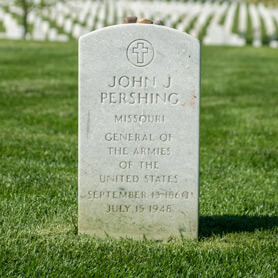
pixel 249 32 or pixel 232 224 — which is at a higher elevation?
pixel 232 224

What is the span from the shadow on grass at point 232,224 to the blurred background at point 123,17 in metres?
23.7

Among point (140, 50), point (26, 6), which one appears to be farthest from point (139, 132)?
point (26, 6)

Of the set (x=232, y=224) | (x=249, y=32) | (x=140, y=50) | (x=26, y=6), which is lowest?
(x=249, y=32)

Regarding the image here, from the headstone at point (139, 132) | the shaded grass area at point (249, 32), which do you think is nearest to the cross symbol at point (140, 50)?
the headstone at point (139, 132)

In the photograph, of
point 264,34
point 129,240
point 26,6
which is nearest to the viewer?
point 129,240

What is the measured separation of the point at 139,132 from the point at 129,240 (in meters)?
0.77

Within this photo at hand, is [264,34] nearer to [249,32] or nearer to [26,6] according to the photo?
[249,32]

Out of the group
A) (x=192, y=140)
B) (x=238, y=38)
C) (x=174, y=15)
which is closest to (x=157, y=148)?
(x=192, y=140)

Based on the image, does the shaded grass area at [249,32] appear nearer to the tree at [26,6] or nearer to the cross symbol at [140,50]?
the tree at [26,6]

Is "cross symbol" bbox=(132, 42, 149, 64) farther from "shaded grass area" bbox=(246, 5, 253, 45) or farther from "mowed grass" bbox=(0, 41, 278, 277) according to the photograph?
"shaded grass area" bbox=(246, 5, 253, 45)

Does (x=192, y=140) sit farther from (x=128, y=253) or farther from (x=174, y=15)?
(x=174, y=15)

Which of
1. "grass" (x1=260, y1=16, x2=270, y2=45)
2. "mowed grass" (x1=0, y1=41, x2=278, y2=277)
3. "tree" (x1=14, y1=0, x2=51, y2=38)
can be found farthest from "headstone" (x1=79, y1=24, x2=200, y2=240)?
"grass" (x1=260, y1=16, x2=270, y2=45)

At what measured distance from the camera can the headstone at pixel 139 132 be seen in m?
3.86

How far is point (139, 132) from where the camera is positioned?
393 centimetres
